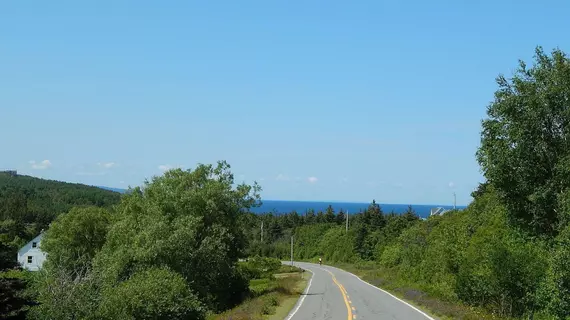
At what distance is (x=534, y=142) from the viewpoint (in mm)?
25906

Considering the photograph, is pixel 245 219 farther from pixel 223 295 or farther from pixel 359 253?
pixel 359 253

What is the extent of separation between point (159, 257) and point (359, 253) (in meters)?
63.7

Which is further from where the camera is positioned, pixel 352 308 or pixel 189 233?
pixel 189 233

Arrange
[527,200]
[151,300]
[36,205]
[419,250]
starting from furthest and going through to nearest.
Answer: [36,205] → [419,250] → [527,200] → [151,300]

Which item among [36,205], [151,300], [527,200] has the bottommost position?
[151,300]

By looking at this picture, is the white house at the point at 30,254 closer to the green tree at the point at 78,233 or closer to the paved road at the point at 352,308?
the green tree at the point at 78,233

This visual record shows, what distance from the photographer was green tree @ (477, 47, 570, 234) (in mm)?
25344

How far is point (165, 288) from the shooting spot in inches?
988

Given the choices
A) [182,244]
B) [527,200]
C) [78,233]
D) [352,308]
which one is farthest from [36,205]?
[527,200]

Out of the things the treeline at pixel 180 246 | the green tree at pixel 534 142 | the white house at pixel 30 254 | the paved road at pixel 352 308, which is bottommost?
the white house at pixel 30 254

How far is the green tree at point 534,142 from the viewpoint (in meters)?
25.3

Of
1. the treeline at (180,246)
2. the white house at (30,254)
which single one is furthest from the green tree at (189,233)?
the white house at (30,254)

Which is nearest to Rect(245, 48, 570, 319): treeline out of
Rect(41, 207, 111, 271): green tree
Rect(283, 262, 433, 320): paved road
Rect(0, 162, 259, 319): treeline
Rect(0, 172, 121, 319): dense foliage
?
Rect(283, 262, 433, 320): paved road

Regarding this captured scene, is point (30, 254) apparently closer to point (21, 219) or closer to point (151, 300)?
point (21, 219)
